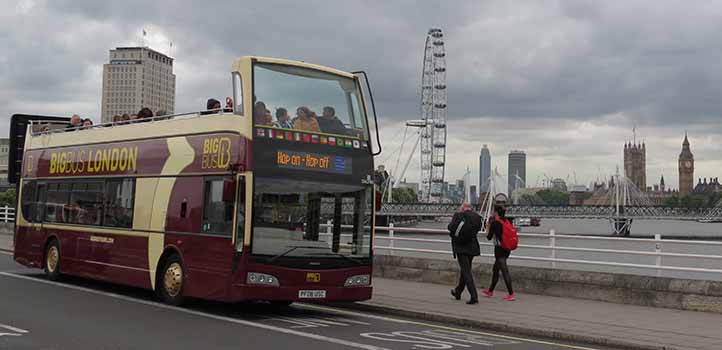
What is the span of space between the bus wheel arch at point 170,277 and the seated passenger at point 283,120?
2884 millimetres

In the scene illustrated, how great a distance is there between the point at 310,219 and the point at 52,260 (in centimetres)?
804

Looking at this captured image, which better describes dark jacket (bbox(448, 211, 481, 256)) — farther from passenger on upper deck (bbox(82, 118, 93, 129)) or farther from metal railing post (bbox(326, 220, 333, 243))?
passenger on upper deck (bbox(82, 118, 93, 129))

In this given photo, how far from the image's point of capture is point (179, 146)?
13.7 meters

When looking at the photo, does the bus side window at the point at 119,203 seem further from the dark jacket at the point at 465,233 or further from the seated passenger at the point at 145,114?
the dark jacket at the point at 465,233

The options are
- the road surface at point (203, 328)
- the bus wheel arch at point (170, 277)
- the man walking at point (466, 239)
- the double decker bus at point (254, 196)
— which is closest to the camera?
the road surface at point (203, 328)

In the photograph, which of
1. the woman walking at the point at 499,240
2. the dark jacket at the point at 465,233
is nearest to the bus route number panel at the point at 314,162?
the dark jacket at the point at 465,233

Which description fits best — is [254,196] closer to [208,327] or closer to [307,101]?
[307,101]

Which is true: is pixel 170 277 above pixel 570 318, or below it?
above

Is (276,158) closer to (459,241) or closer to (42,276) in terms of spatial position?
(459,241)

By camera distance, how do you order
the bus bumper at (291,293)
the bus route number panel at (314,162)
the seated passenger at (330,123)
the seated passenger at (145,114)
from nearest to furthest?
the bus bumper at (291,293)
the bus route number panel at (314,162)
the seated passenger at (330,123)
the seated passenger at (145,114)

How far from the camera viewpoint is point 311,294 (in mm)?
12195

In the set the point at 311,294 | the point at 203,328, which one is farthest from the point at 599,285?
the point at 203,328

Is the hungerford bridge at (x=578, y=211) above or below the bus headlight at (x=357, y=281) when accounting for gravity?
above

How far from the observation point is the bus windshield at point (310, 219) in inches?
471
